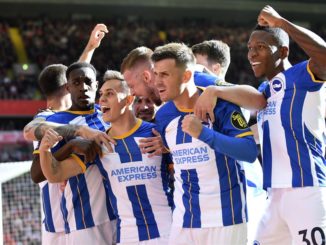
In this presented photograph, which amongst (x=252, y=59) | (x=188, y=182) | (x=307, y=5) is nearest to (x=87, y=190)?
(x=188, y=182)

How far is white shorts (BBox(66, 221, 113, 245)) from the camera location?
479 centimetres

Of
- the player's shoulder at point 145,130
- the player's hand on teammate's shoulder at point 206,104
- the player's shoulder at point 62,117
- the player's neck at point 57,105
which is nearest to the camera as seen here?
the player's hand on teammate's shoulder at point 206,104

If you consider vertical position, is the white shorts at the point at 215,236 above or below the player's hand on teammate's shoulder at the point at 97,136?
below

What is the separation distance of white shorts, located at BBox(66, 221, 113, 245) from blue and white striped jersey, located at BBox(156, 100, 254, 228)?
0.85m

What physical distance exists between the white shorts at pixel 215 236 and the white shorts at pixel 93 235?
2.76ft

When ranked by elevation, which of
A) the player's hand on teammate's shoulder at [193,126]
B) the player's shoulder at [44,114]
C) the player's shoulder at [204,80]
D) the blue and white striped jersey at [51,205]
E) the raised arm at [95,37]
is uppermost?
the raised arm at [95,37]

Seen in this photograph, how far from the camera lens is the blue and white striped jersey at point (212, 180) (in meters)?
4.08

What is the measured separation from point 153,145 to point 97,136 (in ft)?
1.34

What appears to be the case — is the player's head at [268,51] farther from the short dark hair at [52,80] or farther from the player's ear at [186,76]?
the short dark hair at [52,80]

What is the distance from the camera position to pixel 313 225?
13.6ft

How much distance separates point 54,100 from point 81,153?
141 centimetres

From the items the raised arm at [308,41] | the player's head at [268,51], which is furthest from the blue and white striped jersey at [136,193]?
the raised arm at [308,41]

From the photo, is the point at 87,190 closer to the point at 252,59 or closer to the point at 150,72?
the point at 150,72

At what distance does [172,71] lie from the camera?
4.15 m
